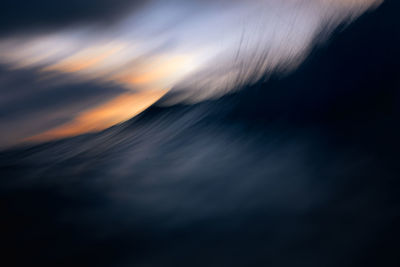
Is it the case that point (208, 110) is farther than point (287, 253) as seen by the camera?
Yes

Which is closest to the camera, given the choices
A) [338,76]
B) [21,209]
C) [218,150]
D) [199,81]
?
[21,209]

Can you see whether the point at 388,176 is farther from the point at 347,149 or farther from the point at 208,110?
the point at 208,110

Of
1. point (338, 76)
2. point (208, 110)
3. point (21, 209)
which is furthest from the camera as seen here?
point (208, 110)

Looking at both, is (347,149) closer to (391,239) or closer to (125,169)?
(391,239)

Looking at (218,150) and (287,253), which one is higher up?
(218,150)

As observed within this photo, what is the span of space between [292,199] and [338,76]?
129 centimetres

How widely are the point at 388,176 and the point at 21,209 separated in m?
1.64

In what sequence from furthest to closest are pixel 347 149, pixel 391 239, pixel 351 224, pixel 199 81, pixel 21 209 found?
pixel 199 81 → pixel 21 209 → pixel 347 149 → pixel 351 224 → pixel 391 239

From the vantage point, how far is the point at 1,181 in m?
2.28

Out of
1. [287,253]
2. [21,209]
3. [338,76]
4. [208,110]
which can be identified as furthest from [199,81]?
[287,253]

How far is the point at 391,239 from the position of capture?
2.69ft

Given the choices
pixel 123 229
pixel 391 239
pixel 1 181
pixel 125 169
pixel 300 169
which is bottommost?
pixel 391 239

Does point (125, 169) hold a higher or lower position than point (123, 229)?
higher

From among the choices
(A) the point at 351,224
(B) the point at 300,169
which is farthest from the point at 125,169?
(A) the point at 351,224
